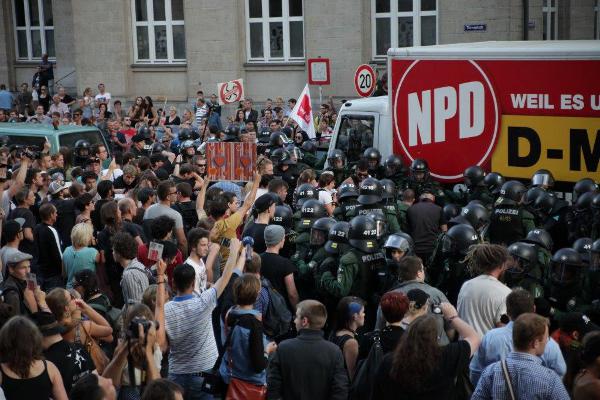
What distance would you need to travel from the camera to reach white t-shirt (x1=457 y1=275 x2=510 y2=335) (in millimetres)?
8055

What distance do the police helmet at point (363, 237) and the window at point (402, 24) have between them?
18.1 meters

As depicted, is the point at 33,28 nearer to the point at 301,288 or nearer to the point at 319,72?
the point at 319,72

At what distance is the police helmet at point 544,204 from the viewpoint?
11.6 meters

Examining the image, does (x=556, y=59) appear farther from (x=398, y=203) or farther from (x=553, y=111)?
(x=398, y=203)

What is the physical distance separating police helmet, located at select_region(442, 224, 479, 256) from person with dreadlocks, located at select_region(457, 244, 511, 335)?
1.40 meters

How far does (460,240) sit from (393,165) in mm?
4287

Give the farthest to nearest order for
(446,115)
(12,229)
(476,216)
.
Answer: (446,115) < (476,216) < (12,229)

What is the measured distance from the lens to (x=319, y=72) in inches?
1006

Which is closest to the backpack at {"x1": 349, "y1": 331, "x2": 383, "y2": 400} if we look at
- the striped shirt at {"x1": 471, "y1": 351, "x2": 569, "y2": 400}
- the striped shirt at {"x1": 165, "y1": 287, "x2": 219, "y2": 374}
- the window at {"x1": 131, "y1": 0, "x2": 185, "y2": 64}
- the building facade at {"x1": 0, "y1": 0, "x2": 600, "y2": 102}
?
the striped shirt at {"x1": 471, "y1": 351, "x2": 569, "y2": 400}

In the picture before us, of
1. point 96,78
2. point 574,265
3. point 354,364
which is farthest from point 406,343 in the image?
point 96,78

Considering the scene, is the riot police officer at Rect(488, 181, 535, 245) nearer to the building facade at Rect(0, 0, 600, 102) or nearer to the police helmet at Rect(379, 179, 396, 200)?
the police helmet at Rect(379, 179, 396, 200)

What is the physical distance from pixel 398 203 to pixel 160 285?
527cm

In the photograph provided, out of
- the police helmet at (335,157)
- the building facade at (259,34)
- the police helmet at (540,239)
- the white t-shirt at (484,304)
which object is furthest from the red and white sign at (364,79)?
the white t-shirt at (484,304)

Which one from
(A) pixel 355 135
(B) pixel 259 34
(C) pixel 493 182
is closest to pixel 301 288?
(C) pixel 493 182
